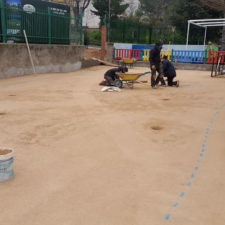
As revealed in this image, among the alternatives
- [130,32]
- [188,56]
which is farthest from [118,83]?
[130,32]

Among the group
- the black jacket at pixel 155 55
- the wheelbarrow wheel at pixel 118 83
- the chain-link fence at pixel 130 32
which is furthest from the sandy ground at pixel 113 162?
the chain-link fence at pixel 130 32

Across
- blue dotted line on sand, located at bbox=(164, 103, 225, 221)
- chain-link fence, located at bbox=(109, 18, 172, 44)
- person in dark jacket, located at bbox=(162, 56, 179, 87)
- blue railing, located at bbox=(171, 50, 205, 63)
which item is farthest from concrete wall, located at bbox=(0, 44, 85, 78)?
blue dotted line on sand, located at bbox=(164, 103, 225, 221)

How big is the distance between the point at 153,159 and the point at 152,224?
1473 millimetres

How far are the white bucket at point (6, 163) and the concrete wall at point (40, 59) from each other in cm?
866

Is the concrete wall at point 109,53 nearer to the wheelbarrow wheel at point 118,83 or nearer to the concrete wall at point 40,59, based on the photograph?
the concrete wall at point 40,59

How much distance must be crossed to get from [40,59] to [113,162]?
10019 mm

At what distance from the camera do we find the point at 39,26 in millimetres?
13008

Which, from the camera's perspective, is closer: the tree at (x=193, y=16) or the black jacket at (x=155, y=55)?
the black jacket at (x=155, y=55)

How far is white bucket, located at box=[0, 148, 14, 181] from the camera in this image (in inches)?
123

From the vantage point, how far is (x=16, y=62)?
38.1 ft

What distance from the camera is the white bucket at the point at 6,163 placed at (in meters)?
3.11

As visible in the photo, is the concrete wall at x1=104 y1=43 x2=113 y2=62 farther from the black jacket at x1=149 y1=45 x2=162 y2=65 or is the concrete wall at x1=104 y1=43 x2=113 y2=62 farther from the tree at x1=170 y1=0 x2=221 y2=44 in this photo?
the tree at x1=170 y1=0 x2=221 y2=44

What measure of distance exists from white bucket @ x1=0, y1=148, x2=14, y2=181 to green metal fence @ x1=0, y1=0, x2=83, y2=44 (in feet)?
30.9

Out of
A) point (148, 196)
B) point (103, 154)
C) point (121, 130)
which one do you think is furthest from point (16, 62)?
point (148, 196)
